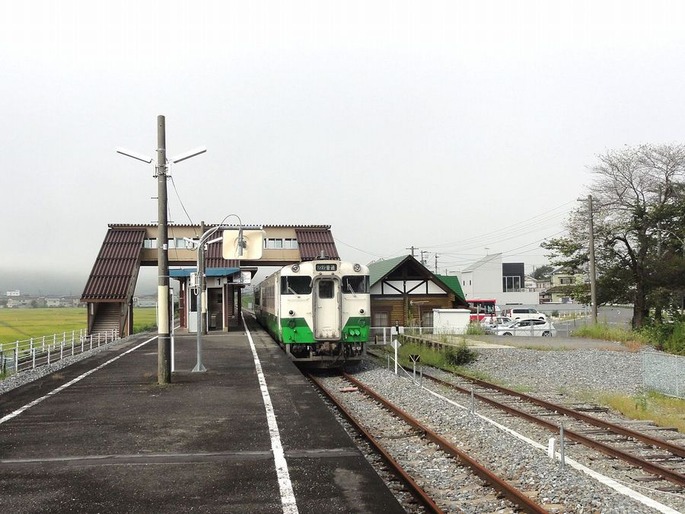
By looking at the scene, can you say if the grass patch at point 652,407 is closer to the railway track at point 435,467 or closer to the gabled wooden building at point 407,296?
the railway track at point 435,467

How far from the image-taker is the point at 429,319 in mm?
37500

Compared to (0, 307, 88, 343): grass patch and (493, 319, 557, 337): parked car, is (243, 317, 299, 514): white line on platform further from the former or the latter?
(493, 319, 557, 337): parked car

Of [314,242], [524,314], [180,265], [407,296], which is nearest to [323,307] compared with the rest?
[407,296]

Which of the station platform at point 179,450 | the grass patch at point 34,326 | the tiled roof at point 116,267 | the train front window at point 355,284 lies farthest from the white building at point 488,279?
the station platform at point 179,450

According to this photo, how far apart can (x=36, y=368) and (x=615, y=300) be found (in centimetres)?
2955

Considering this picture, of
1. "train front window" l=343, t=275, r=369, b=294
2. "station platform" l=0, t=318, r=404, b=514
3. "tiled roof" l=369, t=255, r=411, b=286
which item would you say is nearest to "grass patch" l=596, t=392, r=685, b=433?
"station platform" l=0, t=318, r=404, b=514

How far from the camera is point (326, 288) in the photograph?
17.5 m

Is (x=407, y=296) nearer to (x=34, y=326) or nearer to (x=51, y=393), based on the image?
(x=51, y=393)

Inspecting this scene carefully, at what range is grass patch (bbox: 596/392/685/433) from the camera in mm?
11752

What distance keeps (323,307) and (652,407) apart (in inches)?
333

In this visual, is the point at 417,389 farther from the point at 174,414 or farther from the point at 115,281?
the point at 115,281

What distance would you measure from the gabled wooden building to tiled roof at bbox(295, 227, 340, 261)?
3414 millimetres

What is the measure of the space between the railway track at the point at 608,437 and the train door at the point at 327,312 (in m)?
4.28

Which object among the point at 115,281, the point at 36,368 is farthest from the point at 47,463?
the point at 115,281
